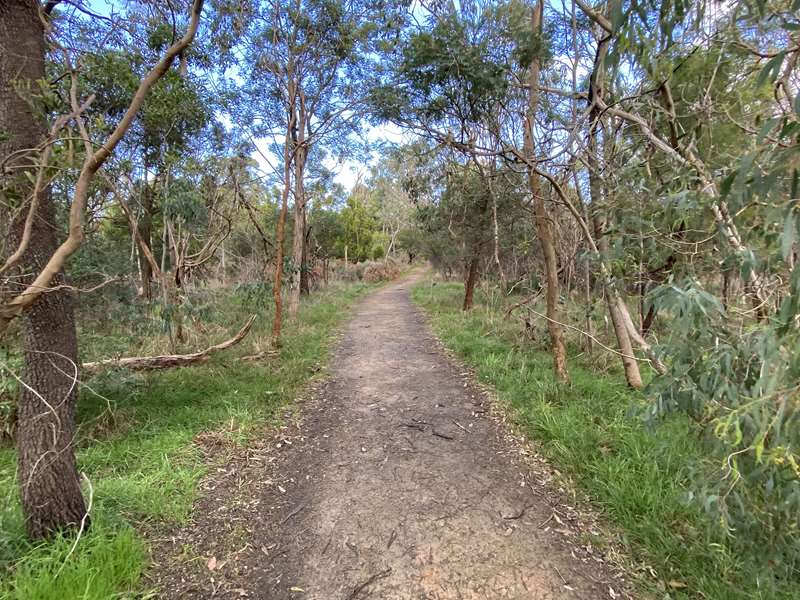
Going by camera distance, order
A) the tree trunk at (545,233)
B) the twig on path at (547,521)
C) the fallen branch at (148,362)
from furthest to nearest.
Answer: the tree trunk at (545,233) → the fallen branch at (148,362) → the twig on path at (547,521)

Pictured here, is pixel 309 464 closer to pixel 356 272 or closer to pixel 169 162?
pixel 169 162

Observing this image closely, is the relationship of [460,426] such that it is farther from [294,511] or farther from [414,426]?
[294,511]

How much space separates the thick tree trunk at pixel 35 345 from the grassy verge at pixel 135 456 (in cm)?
21

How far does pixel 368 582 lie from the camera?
2137mm

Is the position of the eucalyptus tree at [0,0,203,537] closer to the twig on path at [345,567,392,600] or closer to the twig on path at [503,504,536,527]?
the twig on path at [345,567,392,600]

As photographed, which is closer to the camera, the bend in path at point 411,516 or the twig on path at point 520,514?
the bend in path at point 411,516

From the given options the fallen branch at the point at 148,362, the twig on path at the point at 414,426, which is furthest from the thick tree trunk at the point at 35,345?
the twig on path at the point at 414,426

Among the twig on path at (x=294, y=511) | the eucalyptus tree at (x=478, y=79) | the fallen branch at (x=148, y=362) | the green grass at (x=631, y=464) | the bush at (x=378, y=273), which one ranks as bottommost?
the twig on path at (x=294, y=511)

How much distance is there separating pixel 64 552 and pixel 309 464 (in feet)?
5.46

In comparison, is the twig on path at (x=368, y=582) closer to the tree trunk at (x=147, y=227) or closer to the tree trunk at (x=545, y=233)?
the tree trunk at (x=545, y=233)

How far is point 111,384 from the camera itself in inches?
148

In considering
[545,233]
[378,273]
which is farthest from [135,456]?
[378,273]

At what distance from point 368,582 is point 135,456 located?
241 centimetres

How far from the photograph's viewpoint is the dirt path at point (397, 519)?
2.14m
